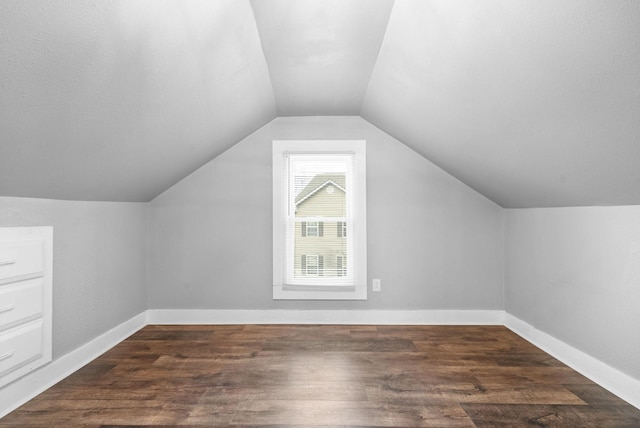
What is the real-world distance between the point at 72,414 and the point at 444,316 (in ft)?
10.2

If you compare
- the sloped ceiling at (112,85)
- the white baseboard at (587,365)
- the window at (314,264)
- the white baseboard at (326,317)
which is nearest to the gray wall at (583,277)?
the white baseboard at (587,365)

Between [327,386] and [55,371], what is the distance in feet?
5.79

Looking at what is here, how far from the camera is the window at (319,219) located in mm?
3914

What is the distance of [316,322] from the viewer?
3.88 metres

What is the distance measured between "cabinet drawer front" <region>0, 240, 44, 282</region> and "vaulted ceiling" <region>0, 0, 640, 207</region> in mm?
304

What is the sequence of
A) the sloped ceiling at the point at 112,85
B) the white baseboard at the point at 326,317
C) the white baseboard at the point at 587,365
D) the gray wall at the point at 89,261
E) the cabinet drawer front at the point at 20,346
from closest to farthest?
the sloped ceiling at the point at 112,85
the cabinet drawer front at the point at 20,346
the white baseboard at the point at 587,365
the gray wall at the point at 89,261
the white baseboard at the point at 326,317

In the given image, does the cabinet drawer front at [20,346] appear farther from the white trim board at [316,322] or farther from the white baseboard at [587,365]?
the white baseboard at [587,365]

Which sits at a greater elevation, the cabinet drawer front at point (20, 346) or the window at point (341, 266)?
the window at point (341, 266)

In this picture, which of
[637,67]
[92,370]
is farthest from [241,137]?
[637,67]

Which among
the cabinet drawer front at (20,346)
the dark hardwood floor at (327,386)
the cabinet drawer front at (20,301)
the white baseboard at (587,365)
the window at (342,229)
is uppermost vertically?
the window at (342,229)

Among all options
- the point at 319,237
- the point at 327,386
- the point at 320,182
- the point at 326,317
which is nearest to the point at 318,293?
the point at 326,317

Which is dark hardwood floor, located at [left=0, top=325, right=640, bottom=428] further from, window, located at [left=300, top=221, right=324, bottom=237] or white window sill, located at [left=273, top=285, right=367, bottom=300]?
window, located at [left=300, top=221, right=324, bottom=237]

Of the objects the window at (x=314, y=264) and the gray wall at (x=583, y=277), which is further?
the window at (x=314, y=264)

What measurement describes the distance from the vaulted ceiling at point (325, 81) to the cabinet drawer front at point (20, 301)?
54cm
